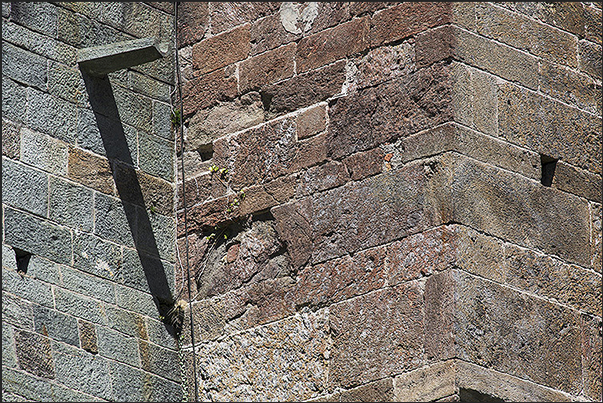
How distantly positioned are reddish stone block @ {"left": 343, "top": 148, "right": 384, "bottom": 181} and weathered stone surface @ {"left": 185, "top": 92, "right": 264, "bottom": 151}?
708 mm

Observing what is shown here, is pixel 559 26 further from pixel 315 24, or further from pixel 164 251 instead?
pixel 164 251

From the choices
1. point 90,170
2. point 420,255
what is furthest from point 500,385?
point 90,170

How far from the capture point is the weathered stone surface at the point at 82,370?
488 centimetres

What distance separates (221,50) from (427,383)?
2.34 meters

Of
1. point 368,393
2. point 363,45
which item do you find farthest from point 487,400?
point 363,45

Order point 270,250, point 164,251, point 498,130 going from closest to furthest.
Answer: point 498,130
point 270,250
point 164,251

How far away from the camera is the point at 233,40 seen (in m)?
5.79

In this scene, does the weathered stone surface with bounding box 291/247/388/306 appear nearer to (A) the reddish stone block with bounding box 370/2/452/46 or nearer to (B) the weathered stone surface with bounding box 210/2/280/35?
(A) the reddish stone block with bounding box 370/2/452/46

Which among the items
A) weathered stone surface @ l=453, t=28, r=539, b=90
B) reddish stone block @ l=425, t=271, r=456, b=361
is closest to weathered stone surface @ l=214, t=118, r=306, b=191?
weathered stone surface @ l=453, t=28, r=539, b=90

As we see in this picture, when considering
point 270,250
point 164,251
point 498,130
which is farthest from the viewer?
point 164,251

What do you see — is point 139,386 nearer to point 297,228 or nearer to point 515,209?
point 297,228

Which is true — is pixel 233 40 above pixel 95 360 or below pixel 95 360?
above

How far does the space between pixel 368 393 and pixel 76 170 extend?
73.1 inches

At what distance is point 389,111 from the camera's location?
4945 mm
